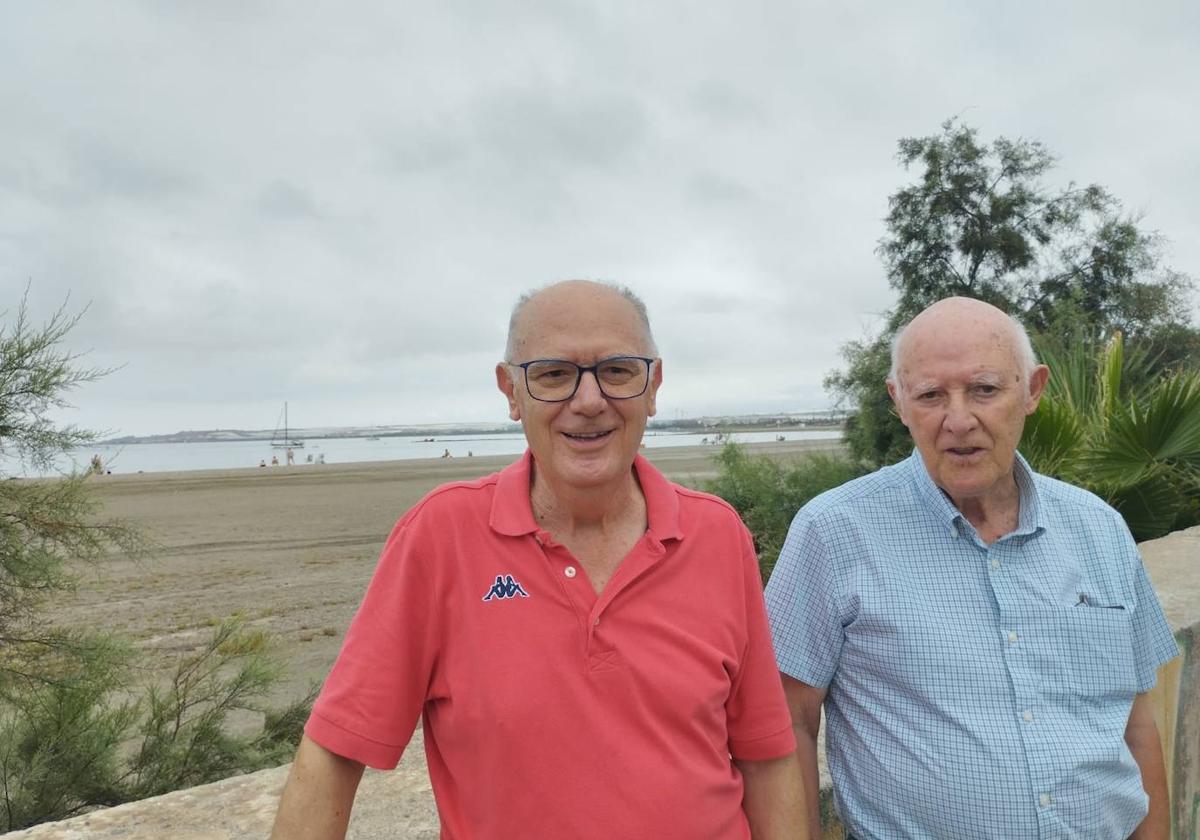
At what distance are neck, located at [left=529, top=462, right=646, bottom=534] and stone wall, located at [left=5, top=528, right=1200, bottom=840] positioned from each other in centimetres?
91

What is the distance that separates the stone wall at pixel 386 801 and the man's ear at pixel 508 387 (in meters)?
1.08

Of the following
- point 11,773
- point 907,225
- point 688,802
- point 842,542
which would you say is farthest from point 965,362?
point 907,225

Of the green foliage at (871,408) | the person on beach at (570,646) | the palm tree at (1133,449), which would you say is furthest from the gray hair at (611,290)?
the green foliage at (871,408)

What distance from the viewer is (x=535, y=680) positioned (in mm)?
1498

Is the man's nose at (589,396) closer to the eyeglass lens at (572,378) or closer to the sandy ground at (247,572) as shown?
the eyeglass lens at (572,378)

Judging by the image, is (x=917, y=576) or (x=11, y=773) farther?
(x=11, y=773)

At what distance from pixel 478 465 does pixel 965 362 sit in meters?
51.6

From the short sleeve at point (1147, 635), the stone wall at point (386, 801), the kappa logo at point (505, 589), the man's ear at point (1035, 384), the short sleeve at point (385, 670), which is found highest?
the man's ear at point (1035, 384)

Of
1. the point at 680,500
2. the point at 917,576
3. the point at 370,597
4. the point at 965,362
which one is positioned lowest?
the point at 917,576

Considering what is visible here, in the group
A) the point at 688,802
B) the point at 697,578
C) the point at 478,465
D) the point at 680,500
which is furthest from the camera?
the point at 478,465

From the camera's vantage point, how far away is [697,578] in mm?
1702

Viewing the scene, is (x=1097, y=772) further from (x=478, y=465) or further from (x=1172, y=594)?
(x=478, y=465)

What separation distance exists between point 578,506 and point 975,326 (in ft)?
3.84

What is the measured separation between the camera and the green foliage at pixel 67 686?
5129 millimetres
